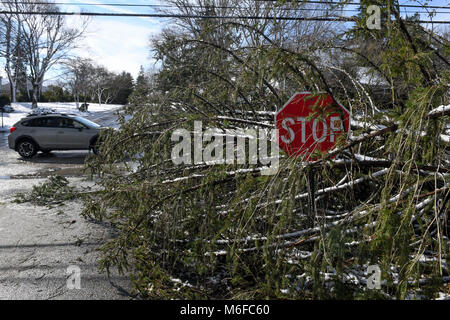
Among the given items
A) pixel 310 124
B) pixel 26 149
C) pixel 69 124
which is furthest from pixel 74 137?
pixel 310 124

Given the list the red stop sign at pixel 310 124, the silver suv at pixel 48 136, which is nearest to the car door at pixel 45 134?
the silver suv at pixel 48 136

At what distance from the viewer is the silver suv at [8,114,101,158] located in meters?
12.4

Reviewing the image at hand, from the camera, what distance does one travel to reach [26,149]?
12344 mm

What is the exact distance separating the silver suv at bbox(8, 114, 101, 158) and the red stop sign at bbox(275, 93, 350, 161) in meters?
10.3

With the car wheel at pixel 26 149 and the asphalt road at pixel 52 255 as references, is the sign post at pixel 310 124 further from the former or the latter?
the car wheel at pixel 26 149

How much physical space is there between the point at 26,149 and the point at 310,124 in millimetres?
11731

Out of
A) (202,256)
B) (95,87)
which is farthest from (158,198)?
(95,87)

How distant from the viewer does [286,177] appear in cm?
282

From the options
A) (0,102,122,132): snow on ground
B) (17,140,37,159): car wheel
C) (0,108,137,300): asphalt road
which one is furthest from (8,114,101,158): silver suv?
(0,102,122,132): snow on ground

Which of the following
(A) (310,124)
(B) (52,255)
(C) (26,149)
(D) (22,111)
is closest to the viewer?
(A) (310,124)

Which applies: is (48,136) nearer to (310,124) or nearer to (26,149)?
(26,149)

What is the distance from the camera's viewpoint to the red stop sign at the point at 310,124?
3035 millimetres

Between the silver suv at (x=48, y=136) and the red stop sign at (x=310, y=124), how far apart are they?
10349 millimetres

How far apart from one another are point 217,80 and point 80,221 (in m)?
2.82
